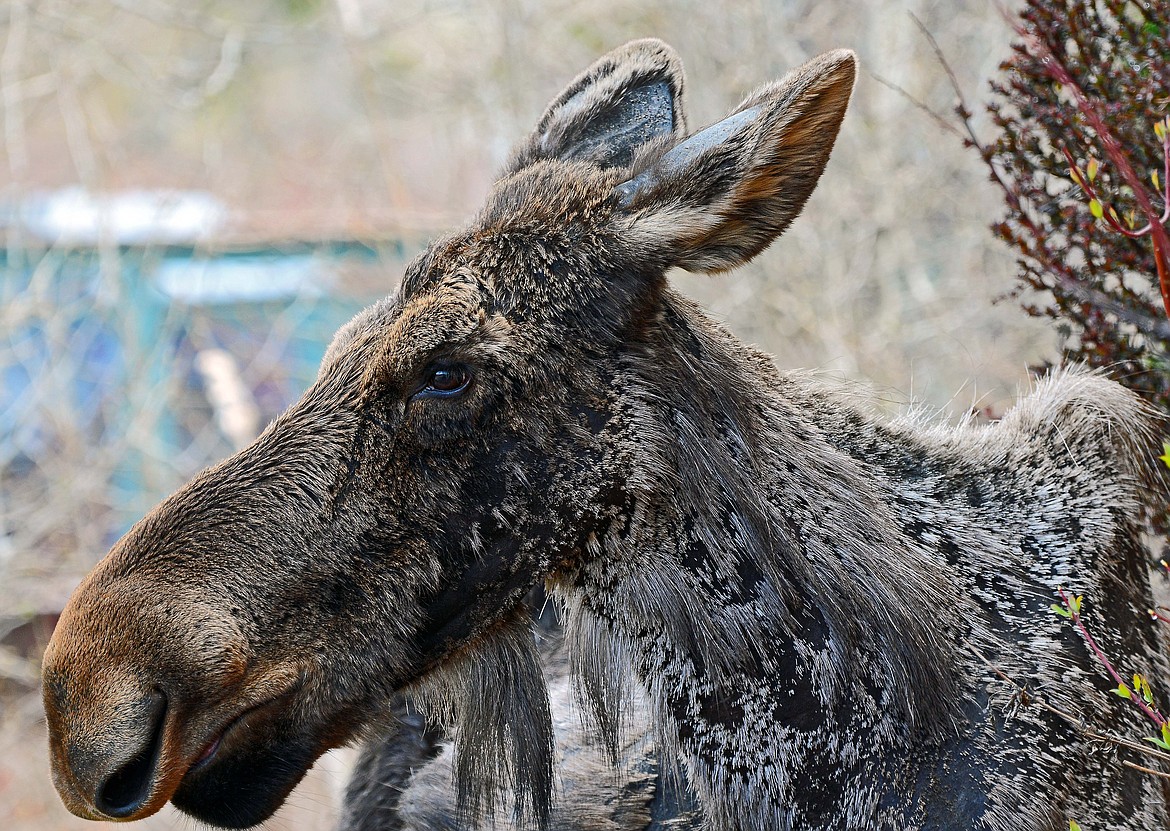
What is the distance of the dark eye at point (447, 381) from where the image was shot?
2510mm

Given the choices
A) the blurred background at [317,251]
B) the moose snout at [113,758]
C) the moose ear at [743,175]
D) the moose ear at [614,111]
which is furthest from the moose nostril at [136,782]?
the blurred background at [317,251]

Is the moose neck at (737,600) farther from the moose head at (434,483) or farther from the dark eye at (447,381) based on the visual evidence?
the dark eye at (447,381)

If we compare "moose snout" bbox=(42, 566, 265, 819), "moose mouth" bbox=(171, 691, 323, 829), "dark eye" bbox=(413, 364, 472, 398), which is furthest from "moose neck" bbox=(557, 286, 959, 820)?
"moose snout" bbox=(42, 566, 265, 819)

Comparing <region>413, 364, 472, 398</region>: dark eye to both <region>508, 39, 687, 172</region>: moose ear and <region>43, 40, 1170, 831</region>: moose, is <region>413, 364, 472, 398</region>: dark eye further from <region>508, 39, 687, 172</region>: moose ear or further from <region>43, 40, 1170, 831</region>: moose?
<region>508, 39, 687, 172</region>: moose ear

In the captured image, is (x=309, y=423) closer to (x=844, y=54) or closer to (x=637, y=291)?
(x=637, y=291)

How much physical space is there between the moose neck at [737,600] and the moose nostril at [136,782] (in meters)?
0.89

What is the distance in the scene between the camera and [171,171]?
13227 mm

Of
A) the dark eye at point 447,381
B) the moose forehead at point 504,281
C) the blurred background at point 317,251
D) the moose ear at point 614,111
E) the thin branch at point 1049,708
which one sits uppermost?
the blurred background at point 317,251

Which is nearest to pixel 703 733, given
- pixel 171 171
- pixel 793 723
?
pixel 793 723

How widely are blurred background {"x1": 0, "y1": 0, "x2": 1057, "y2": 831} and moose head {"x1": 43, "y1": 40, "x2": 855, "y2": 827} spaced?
6.02 metres

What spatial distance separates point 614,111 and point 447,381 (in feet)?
3.73

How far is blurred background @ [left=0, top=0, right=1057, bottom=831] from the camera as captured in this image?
8984mm

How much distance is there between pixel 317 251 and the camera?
1017 centimetres

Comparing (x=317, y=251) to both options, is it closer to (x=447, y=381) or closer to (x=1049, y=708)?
(x=447, y=381)
